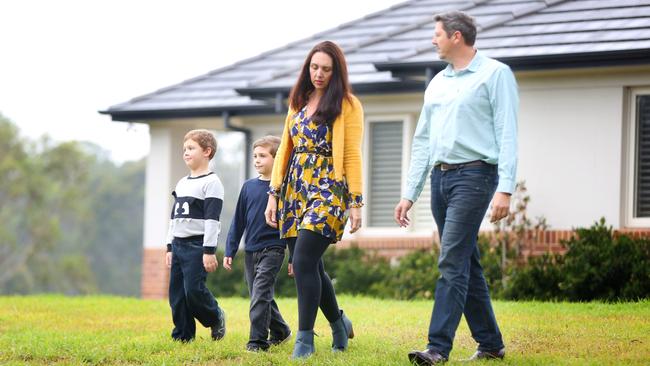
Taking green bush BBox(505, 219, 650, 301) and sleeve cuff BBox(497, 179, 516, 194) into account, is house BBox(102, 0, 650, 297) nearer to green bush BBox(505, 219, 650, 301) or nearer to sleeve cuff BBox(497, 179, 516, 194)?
green bush BBox(505, 219, 650, 301)

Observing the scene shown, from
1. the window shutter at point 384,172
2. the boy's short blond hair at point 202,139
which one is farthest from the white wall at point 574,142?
the boy's short blond hair at point 202,139

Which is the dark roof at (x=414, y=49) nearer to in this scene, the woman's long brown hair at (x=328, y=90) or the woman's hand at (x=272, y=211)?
the woman's long brown hair at (x=328, y=90)

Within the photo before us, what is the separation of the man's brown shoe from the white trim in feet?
27.6

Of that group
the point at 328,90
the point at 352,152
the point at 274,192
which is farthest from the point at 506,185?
the point at 274,192

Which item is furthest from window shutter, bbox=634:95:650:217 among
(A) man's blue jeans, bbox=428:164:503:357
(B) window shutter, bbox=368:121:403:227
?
(A) man's blue jeans, bbox=428:164:503:357

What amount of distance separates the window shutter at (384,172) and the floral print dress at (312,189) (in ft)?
32.1

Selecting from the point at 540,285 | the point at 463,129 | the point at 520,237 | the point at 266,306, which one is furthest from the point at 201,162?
the point at 520,237

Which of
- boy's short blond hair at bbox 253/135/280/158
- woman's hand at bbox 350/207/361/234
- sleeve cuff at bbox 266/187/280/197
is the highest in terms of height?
boy's short blond hair at bbox 253/135/280/158

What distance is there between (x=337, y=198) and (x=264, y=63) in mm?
13532

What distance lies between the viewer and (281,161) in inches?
335

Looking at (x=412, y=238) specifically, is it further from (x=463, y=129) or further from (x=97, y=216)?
(x=97, y=216)

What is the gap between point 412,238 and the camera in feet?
57.6

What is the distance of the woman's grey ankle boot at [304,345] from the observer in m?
8.23

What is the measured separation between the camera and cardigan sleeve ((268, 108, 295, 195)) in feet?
27.7
